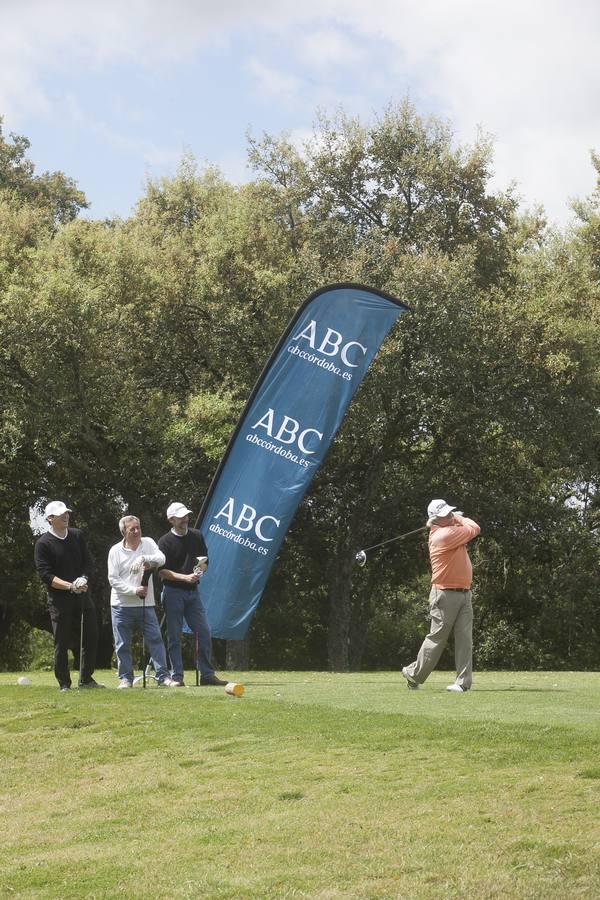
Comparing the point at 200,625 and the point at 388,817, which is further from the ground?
the point at 200,625

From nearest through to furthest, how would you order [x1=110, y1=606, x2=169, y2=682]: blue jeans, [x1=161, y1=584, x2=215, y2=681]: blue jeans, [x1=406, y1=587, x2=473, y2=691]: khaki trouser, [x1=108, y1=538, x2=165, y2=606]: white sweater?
[x1=406, y1=587, x2=473, y2=691]: khaki trouser < [x1=108, y1=538, x2=165, y2=606]: white sweater < [x1=110, y1=606, x2=169, y2=682]: blue jeans < [x1=161, y1=584, x2=215, y2=681]: blue jeans

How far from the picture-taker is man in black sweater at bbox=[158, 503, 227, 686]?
51.0 ft

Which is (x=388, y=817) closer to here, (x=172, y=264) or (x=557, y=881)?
(x=557, y=881)

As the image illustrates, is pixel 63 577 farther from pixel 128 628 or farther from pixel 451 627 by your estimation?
pixel 451 627

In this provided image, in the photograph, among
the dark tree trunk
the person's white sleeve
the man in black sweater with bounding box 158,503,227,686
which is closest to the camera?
the person's white sleeve

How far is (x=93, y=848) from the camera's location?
8.65m

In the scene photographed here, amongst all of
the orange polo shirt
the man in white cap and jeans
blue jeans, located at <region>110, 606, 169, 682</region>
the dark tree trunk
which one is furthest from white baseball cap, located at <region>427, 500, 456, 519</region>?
the dark tree trunk

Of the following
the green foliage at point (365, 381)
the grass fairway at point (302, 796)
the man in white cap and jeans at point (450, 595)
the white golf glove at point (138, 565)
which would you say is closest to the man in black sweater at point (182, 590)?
the white golf glove at point (138, 565)

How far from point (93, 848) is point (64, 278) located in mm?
23234

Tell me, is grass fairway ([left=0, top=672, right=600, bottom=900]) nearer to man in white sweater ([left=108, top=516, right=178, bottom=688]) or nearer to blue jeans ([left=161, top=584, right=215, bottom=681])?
man in white sweater ([left=108, top=516, right=178, bottom=688])

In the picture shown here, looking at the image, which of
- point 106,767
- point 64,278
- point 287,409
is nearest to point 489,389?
point 64,278

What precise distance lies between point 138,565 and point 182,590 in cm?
95

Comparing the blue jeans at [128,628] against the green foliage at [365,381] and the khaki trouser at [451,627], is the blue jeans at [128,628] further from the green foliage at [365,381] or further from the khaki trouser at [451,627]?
the green foliage at [365,381]

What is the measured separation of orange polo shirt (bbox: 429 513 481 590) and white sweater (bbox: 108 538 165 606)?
2969 millimetres
